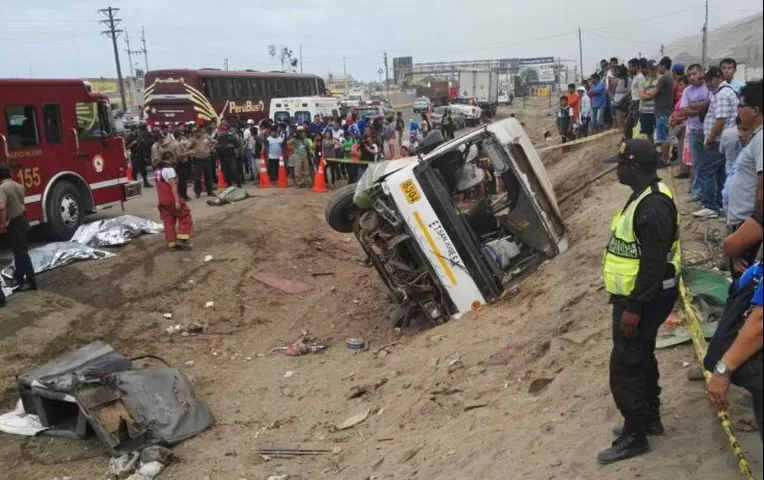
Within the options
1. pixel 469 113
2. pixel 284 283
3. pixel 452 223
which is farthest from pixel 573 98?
pixel 469 113

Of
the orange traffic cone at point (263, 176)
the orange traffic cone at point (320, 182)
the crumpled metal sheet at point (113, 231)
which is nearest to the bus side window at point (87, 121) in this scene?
the crumpled metal sheet at point (113, 231)

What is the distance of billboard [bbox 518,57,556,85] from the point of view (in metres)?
82.8

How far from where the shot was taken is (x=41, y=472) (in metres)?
5.84

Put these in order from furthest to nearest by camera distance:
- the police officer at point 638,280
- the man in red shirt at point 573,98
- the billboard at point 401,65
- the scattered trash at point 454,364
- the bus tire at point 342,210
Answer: the billboard at point 401,65 < the man in red shirt at point 573,98 < the bus tire at point 342,210 < the scattered trash at point 454,364 < the police officer at point 638,280

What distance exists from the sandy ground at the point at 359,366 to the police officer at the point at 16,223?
0.96 feet

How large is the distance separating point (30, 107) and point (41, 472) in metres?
7.38

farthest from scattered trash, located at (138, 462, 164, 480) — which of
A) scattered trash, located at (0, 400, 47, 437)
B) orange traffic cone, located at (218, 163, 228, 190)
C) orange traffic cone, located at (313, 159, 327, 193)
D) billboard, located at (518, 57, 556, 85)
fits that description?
Answer: billboard, located at (518, 57, 556, 85)

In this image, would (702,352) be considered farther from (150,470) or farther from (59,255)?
(59,255)

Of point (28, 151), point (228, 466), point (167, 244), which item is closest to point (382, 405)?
point (228, 466)

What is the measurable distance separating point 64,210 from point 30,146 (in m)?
1.27

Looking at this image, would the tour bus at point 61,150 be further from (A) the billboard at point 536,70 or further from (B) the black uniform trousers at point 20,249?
(A) the billboard at point 536,70

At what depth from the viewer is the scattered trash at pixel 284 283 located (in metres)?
10.8

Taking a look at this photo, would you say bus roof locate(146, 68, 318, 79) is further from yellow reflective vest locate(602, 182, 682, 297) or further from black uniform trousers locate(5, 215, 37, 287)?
yellow reflective vest locate(602, 182, 682, 297)

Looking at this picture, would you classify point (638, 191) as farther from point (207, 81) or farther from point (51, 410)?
point (207, 81)
